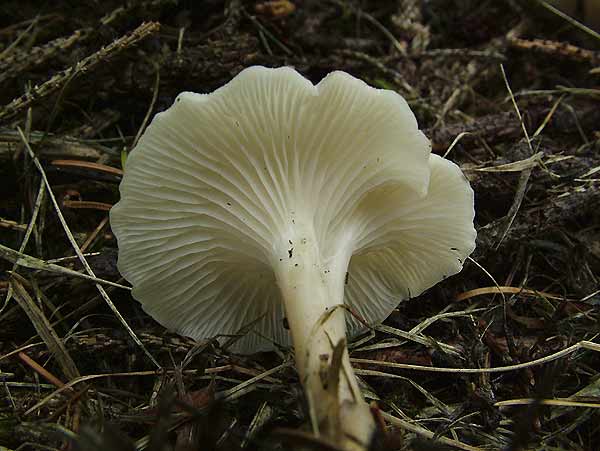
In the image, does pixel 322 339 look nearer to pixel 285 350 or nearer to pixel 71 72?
pixel 285 350

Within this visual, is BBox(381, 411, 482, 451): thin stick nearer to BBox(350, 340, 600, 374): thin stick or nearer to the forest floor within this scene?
the forest floor

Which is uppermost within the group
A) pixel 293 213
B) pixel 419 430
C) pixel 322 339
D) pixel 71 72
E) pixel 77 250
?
pixel 71 72

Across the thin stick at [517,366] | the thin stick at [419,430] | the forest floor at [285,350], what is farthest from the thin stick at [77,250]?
the thin stick at [517,366]

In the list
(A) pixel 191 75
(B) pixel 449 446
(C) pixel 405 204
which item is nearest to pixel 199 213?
(C) pixel 405 204

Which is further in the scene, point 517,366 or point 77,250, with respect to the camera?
point 77,250

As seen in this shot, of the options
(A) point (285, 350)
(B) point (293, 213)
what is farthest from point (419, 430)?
(B) point (293, 213)

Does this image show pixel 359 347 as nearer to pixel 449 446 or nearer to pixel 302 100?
pixel 449 446

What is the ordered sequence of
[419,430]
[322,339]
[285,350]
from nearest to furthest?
[322,339]
[419,430]
[285,350]
